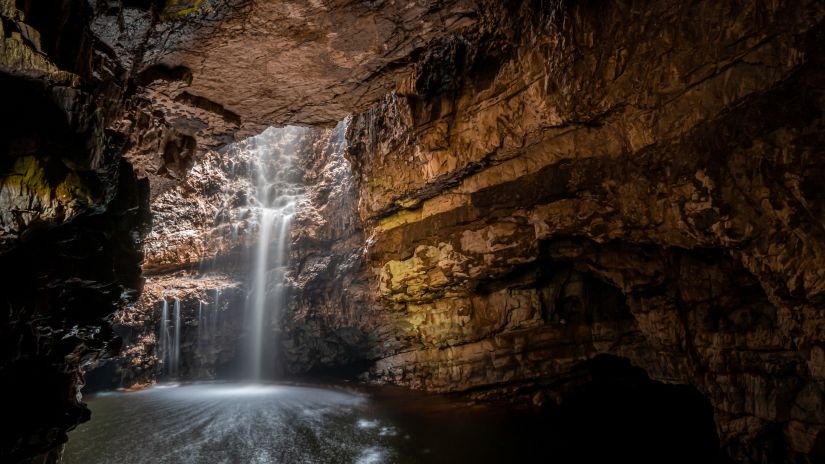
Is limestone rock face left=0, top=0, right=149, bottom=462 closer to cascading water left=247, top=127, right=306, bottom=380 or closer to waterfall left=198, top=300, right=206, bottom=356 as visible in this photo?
cascading water left=247, top=127, right=306, bottom=380

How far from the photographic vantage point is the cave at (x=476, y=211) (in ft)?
15.3

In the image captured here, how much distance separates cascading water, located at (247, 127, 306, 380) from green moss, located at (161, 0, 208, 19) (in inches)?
632

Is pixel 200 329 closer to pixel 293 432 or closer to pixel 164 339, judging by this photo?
pixel 164 339

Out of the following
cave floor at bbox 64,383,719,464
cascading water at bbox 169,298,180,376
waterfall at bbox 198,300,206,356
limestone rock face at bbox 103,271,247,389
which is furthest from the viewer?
waterfall at bbox 198,300,206,356

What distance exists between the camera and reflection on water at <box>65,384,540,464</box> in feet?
25.9

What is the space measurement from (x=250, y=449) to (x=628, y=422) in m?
9.19

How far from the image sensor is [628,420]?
10289mm

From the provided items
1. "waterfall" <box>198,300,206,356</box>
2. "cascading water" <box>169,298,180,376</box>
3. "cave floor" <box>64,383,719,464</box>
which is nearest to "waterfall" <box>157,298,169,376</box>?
"cascading water" <box>169,298,180,376</box>

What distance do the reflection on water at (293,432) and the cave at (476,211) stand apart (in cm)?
11

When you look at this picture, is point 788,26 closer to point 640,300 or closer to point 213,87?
point 640,300

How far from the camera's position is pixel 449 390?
12867 mm

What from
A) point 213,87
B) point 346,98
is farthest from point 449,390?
point 213,87

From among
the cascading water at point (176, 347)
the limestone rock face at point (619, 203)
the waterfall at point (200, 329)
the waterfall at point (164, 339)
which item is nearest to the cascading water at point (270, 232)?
the waterfall at point (200, 329)

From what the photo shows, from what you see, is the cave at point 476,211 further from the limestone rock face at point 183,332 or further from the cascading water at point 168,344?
the cascading water at point 168,344
